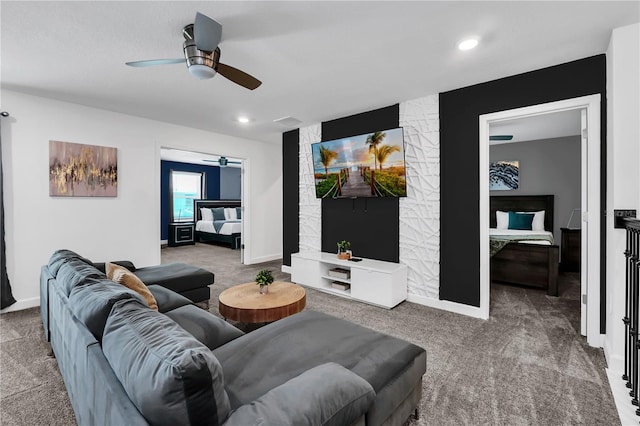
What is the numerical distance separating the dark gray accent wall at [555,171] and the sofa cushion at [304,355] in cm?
572

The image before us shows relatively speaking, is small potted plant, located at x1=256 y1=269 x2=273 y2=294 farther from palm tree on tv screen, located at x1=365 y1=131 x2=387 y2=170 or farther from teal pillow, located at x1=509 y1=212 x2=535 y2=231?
teal pillow, located at x1=509 y1=212 x2=535 y2=231

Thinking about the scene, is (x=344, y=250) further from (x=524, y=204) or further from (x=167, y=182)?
(x=167, y=182)

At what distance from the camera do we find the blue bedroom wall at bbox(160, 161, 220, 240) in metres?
8.54

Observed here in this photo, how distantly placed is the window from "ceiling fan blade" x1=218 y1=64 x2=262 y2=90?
23.7ft

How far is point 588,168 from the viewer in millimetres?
2598

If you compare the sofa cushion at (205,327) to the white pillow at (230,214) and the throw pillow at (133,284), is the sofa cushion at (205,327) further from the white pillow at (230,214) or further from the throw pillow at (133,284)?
the white pillow at (230,214)

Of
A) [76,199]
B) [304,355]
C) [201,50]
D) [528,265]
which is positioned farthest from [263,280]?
[528,265]

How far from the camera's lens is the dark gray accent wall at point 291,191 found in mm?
5180

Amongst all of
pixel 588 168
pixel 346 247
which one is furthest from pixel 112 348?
pixel 588 168

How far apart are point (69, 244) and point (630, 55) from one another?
591 cm

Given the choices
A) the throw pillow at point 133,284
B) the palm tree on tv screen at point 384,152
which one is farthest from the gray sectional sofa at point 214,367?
the palm tree on tv screen at point 384,152

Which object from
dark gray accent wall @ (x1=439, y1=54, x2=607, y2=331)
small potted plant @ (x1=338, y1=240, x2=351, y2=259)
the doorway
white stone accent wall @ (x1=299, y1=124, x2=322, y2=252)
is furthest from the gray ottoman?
the doorway

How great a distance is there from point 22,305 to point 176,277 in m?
2.04

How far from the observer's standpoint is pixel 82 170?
3885mm
